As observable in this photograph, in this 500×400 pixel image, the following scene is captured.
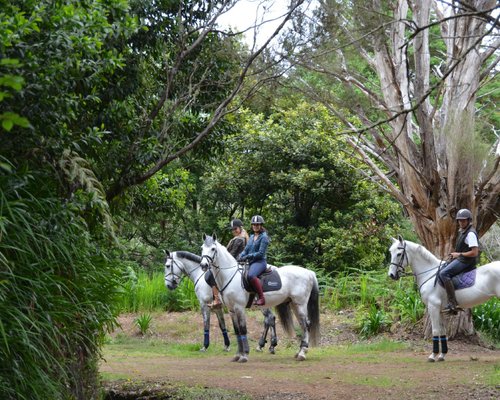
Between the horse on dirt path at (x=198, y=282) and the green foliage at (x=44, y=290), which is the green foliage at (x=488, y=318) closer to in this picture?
the horse on dirt path at (x=198, y=282)

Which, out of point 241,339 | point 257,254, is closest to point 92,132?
point 257,254

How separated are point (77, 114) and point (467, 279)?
25.4ft

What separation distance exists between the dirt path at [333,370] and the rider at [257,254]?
4.40 ft

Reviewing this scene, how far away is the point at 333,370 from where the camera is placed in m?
12.3

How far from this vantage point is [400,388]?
34.0 ft

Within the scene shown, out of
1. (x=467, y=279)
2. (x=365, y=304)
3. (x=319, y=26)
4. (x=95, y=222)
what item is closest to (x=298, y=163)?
(x=365, y=304)

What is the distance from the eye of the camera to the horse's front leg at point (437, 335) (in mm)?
13492

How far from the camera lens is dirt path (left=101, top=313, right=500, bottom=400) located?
10125mm

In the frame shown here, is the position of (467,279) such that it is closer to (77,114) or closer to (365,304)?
(365,304)

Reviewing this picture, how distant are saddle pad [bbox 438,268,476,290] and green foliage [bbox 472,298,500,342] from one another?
3.84m

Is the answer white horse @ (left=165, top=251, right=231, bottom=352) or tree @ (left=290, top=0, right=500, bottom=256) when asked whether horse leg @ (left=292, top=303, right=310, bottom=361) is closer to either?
white horse @ (left=165, top=251, right=231, bottom=352)

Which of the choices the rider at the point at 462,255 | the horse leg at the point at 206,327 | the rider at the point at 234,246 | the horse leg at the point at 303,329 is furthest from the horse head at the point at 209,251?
the rider at the point at 462,255

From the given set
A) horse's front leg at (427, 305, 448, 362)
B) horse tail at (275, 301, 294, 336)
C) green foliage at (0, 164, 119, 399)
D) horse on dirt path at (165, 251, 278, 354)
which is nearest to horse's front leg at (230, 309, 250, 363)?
horse tail at (275, 301, 294, 336)

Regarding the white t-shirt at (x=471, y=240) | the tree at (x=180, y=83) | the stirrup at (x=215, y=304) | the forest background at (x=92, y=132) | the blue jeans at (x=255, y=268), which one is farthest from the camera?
the stirrup at (x=215, y=304)
